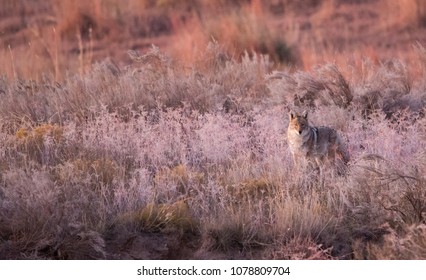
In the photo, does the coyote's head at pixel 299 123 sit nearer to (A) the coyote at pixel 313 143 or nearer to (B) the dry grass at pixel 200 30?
(A) the coyote at pixel 313 143

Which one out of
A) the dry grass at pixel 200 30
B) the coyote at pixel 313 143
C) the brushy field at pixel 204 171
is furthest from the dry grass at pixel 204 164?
the dry grass at pixel 200 30

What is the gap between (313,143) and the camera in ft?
27.0

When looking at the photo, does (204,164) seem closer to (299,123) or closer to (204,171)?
(204,171)

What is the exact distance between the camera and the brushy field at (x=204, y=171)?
22.1ft

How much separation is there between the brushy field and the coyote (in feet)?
0.55

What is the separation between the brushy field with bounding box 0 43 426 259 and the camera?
673 cm

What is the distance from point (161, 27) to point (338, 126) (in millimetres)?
8043

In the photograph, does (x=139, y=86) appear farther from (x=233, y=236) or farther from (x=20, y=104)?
(x=233, y=236)

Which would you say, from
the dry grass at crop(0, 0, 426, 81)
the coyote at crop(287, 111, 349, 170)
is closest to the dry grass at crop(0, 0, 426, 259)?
the coyote at crop(287, 111, 349, 170)

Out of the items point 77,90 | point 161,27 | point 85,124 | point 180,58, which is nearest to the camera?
point 85,124

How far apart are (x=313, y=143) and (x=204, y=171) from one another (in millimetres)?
967

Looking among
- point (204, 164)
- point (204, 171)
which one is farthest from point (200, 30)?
point (204, 171)

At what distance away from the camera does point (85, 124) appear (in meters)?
9.16
